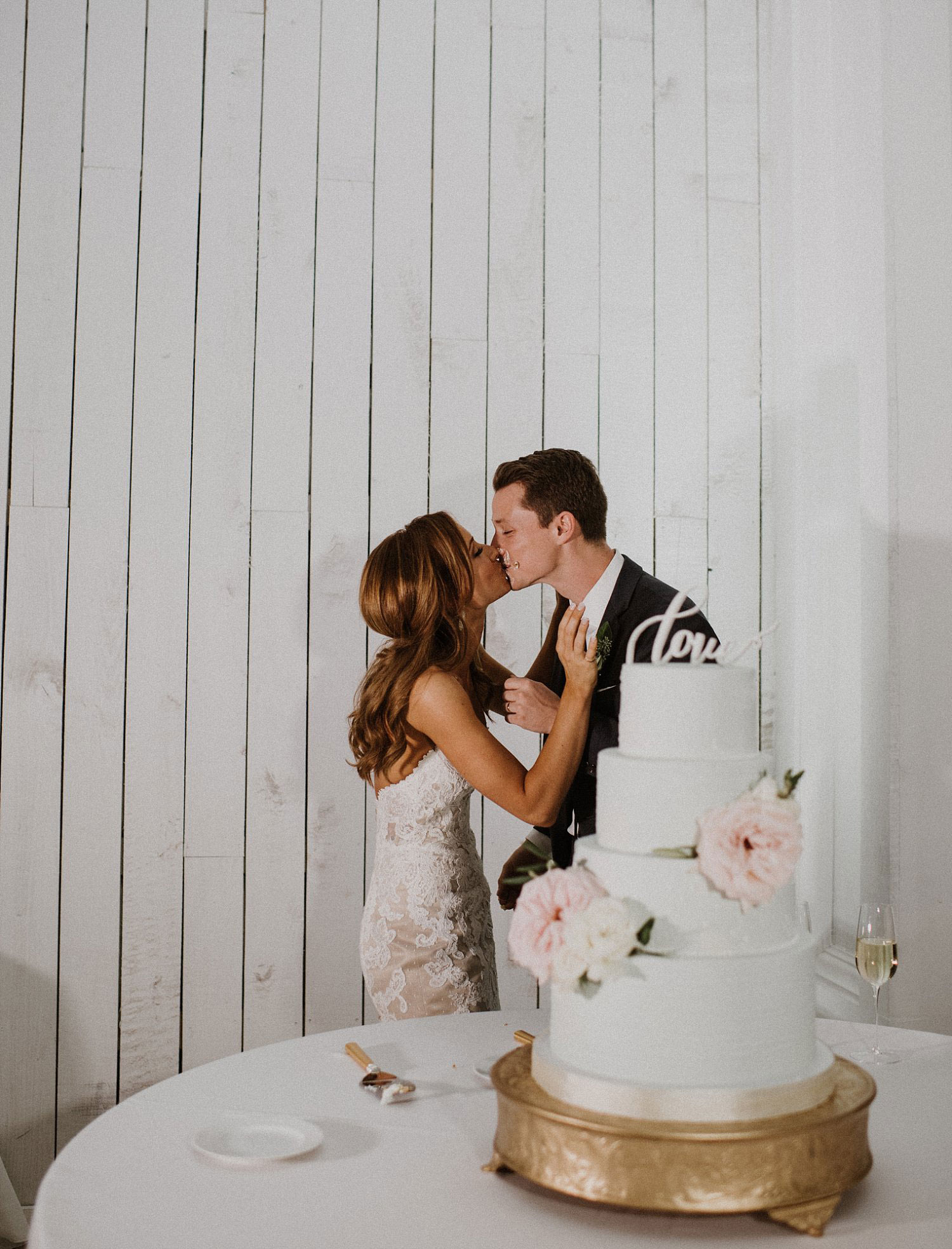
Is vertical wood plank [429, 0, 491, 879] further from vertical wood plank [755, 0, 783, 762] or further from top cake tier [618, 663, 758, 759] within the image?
top cake tier [618, 663, 758, 759]

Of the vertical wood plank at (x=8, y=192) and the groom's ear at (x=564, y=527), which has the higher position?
the vertical wood plank at (x=8, y=192)

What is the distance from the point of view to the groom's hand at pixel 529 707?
2.33 m

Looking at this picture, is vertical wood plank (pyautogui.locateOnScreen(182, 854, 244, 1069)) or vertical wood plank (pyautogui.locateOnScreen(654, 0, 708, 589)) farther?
vertical wood plank (pyautogui.locateOnScreen(654, 0, 708, 589))

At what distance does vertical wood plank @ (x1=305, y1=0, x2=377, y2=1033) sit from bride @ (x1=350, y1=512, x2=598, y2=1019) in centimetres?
66

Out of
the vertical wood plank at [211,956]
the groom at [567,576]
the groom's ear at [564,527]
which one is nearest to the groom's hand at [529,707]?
the groom at [567,576]

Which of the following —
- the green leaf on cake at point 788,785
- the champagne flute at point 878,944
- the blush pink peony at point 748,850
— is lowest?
the champagne flute at point 878,944

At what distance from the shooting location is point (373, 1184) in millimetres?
1148

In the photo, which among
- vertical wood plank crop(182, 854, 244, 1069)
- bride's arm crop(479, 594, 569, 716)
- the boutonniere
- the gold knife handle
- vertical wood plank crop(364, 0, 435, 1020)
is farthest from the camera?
vertical wood plank crop(364, 0, 435, 1020)

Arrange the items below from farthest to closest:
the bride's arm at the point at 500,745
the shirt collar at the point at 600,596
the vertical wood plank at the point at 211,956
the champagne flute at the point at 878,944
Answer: the vertical wood plank at the point at 211,956 → the shirt collar at the point at 600,596 → the bride's arm at the point at 500,745 → the champagne flute at the point at 878,944

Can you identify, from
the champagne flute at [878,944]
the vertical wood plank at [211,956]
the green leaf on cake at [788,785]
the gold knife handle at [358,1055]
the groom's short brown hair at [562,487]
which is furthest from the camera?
the vertical wood plank at [211,956]

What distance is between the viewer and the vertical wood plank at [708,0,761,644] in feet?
10.3

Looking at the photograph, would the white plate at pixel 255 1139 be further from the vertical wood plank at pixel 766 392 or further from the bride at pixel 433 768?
the vertical wood plank at pixel 766 392

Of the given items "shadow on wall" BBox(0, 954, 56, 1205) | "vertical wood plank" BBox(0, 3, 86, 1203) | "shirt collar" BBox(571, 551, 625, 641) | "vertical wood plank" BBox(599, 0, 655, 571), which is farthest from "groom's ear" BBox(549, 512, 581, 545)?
"shadow on wall" BBox(0, 954, 56, 1205)

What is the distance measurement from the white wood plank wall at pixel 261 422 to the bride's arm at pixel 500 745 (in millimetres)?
832
